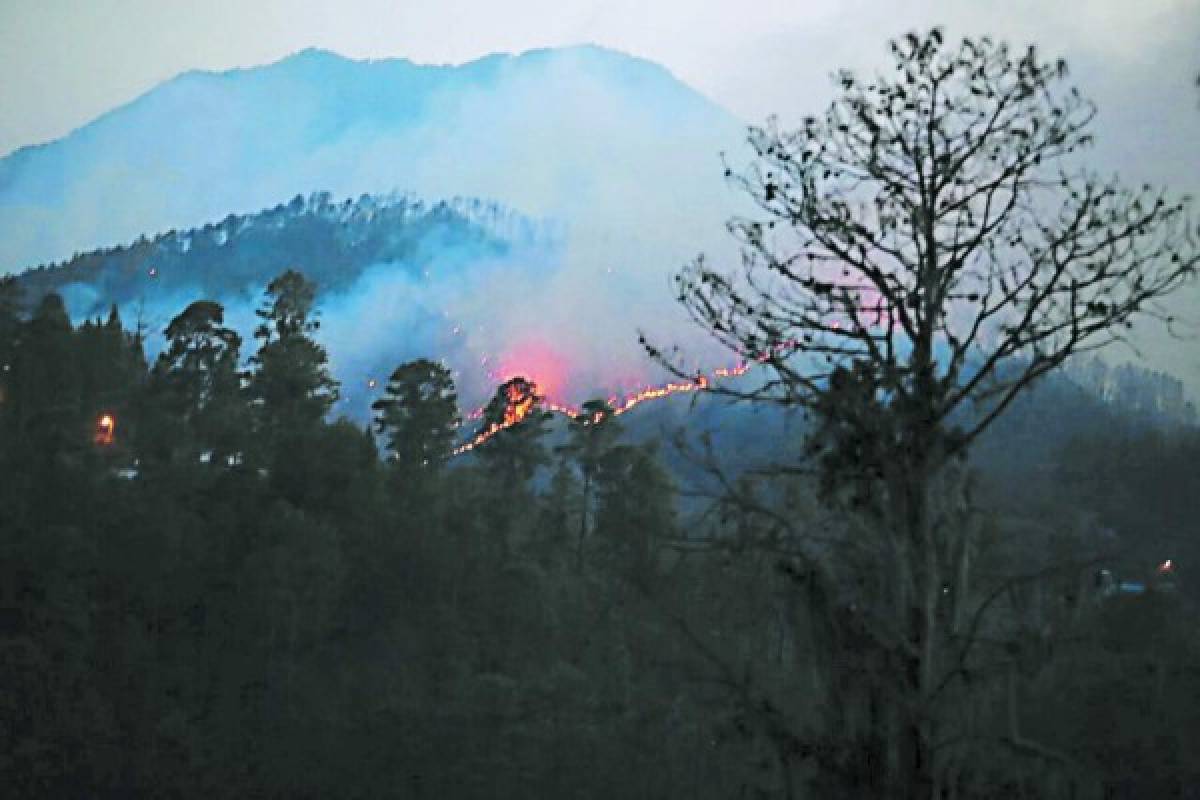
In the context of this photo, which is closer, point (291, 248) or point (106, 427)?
point (106, 427)

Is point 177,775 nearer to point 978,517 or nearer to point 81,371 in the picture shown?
point 81,371

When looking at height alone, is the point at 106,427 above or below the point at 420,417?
below

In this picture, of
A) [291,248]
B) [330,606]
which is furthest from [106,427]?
[291,248]

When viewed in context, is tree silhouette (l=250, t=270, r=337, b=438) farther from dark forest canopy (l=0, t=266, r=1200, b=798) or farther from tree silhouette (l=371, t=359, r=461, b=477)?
tree silhouette (l=371, t=359, r=461, b=477)

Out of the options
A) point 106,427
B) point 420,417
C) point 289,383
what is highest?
point 289,383

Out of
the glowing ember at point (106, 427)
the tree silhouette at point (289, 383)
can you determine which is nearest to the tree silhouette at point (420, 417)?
the tree silhouette at point (289, 383)

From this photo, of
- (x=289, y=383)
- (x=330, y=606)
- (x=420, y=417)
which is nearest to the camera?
(x=330, y=606)

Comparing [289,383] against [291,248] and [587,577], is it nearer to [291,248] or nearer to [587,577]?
[587,577]

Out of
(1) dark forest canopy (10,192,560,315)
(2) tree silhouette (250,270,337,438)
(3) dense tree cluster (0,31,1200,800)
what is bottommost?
(3) dense tree cluster (0,31,1200,800)

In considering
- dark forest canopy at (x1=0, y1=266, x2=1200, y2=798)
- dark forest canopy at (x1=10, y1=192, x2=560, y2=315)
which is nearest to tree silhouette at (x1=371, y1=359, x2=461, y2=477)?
dark forest canopy at (x1=0, y1=266, x2=1200, y2=798)

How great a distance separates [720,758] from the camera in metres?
24.1

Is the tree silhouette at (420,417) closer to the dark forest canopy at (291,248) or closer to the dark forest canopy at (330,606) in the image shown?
the dark forest canopy at (330,606)

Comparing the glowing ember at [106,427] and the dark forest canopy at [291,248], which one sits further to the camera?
the dark forest canopy at [291,248]

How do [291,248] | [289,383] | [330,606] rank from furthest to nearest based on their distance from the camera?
[291,248] < [289,383] < [330,606]
